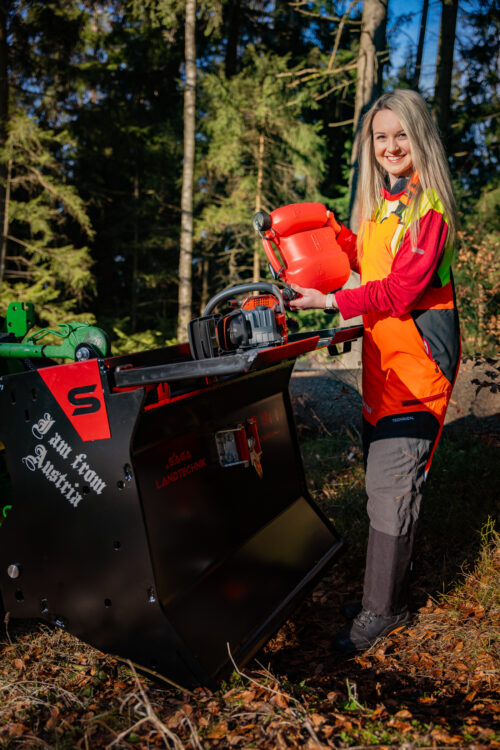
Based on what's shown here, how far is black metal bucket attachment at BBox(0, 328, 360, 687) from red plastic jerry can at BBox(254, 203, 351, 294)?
0.70m

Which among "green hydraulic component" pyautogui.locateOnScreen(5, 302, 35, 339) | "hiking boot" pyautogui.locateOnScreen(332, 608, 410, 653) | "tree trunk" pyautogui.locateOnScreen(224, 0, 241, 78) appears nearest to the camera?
"hiking boot" pyautogui.locateOnScreen(332, 608, 410, 653)

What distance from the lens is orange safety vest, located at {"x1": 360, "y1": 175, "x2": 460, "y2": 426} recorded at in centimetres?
Answer: 268

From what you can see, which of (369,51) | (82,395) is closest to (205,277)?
(369,51)

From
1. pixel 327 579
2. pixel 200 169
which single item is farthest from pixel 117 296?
pixel 327 579

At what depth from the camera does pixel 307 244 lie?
3021 millimetres

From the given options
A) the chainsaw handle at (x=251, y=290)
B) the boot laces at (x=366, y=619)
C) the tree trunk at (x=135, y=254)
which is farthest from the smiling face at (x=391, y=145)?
the tree trunk at (x=135, y=254)

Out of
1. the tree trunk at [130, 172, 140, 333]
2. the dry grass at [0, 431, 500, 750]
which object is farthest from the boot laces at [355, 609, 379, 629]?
the tree trunk at [130, 172, 140, 333]

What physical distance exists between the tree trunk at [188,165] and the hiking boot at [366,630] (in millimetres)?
11900

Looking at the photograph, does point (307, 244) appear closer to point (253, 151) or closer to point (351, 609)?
point (351, 609)

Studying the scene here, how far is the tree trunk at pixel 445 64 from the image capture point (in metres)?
13.0

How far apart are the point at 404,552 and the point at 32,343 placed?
2086 millimetres

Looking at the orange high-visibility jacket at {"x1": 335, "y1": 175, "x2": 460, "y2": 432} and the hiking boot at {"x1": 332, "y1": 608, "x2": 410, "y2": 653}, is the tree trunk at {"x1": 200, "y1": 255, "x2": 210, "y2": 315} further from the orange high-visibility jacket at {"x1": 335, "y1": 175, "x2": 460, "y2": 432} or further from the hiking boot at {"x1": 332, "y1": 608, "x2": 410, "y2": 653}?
the hiking boot at {"x1": 332, "y1": 608, "x2": 410, "y2": 653}

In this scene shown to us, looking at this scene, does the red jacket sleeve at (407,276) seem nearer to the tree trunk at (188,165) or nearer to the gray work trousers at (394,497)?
the gray work trousers at (394,497)

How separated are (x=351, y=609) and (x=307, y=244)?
2012 mm
